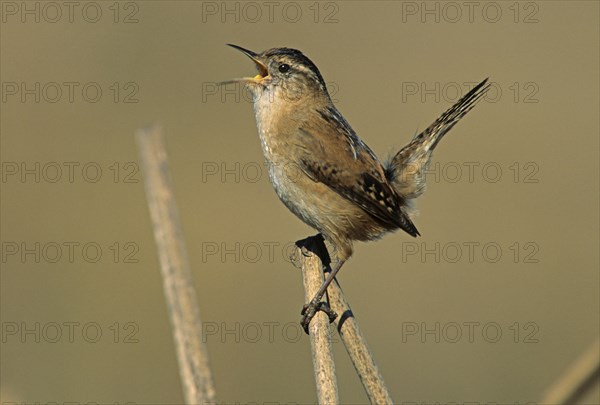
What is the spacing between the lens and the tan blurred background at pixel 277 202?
260 inches

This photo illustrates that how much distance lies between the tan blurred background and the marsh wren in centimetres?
40

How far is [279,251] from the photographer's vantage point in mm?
7805

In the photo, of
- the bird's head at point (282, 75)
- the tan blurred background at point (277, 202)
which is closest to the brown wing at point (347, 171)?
the bird's head at point (282, 75)

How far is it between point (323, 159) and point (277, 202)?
11.9 feet

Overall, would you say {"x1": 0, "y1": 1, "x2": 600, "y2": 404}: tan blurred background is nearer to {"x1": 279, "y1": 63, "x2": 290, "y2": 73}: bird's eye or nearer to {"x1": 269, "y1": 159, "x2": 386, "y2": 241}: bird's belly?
{"x1": 269, "y1": 159, "x2": 386, "y2": 241}: bird's belly

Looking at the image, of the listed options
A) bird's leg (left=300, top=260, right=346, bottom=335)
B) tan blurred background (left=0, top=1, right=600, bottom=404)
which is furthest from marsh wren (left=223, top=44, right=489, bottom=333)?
bird's leg (left=300, top=260, right=346, bottom=335)

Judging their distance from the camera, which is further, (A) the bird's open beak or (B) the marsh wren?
(A) the bird's open beak

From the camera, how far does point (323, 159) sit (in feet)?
15.2

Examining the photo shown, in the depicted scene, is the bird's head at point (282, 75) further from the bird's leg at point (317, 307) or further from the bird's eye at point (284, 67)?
the bird's leg at point (317, 307)

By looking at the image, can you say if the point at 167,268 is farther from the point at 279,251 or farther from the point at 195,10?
the point at 195,10

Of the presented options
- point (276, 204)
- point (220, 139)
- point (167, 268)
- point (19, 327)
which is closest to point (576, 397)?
point (167, 268)

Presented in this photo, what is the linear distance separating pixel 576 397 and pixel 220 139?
6308mm

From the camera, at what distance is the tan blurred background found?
661 centimetres

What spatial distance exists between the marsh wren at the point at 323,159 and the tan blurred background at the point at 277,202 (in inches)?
15.7
